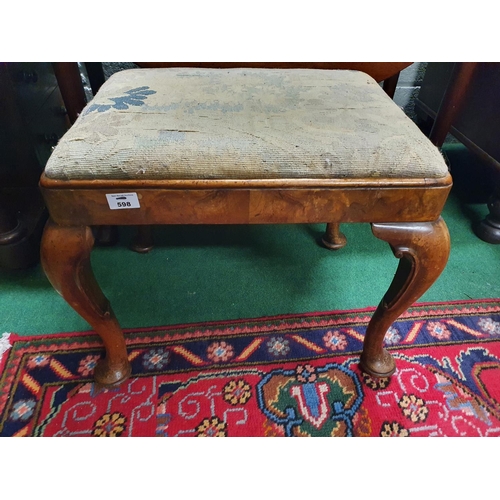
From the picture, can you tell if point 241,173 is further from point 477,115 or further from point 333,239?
point 477,115

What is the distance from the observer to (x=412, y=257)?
23.9 inches

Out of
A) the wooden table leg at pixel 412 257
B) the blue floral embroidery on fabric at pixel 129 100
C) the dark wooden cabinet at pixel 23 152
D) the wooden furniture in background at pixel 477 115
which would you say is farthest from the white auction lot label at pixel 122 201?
the wooden furniture in background at pixel 477 115

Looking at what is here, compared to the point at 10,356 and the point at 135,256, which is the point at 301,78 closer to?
the point at 135,256

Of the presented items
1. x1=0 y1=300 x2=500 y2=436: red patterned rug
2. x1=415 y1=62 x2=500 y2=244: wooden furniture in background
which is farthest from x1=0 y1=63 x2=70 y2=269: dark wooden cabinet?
x1=415 y1=62 x2=500 y2=244: wooden furniture in background

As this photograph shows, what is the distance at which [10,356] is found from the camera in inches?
33.2

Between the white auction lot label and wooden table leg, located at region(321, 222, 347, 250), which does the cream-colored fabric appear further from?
wooden table leg, located at region(321, 222, 347, 250)

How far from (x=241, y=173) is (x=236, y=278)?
0.54m

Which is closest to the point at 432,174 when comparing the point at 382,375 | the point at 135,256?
the point at 382,375

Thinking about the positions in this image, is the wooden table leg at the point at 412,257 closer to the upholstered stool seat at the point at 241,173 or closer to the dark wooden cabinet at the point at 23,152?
the upholstered stool seat at the point at 241,173

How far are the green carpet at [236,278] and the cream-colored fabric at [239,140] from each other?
49 centimetres

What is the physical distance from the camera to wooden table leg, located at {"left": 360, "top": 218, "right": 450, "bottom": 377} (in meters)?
0.59

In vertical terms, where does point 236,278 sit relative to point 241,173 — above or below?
below

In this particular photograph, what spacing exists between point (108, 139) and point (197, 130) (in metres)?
0.12

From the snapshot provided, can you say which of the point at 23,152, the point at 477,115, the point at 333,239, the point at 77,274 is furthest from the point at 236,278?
the point at 477,115
